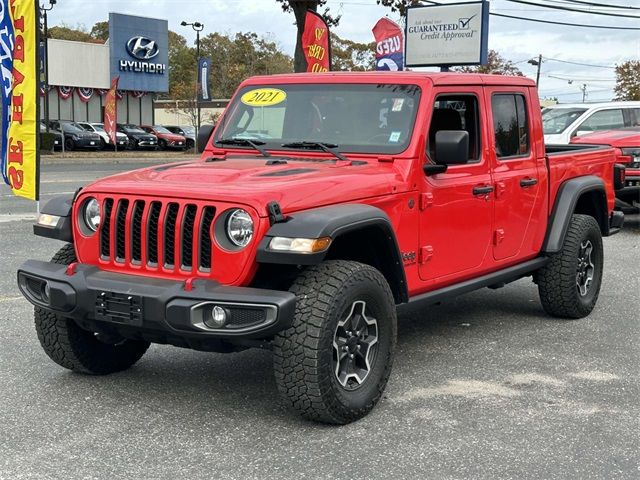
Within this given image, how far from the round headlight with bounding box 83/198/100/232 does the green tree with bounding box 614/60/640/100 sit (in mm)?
67450

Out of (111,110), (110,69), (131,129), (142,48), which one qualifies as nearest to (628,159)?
(111,110)

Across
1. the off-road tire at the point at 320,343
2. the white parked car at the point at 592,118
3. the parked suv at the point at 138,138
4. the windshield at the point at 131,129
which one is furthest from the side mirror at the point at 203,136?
the windshield at the point at 131,129

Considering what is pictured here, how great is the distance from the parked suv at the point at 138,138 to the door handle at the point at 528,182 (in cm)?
4039

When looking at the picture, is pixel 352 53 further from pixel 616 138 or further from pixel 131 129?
pixel 616 138

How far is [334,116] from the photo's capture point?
214 inches

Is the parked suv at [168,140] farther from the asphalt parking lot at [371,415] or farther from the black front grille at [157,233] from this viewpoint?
the black front grille at [157,233]

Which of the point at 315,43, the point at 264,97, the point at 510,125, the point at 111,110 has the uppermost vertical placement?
the point at 315,43

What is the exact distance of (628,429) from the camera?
14.4 ft

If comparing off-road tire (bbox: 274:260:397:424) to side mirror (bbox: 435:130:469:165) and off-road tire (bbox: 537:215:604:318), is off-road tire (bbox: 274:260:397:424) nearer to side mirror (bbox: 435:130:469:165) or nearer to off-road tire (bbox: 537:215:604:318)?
side mirror (bbox: 435:130:469:165)

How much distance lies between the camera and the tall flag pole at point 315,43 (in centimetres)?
2331

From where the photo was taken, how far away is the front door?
516 cm

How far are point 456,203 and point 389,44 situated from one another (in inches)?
779

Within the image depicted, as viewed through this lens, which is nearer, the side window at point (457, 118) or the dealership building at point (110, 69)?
the side window at point (457, 118)

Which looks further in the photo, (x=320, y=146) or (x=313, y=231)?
(x=320, y=146)
